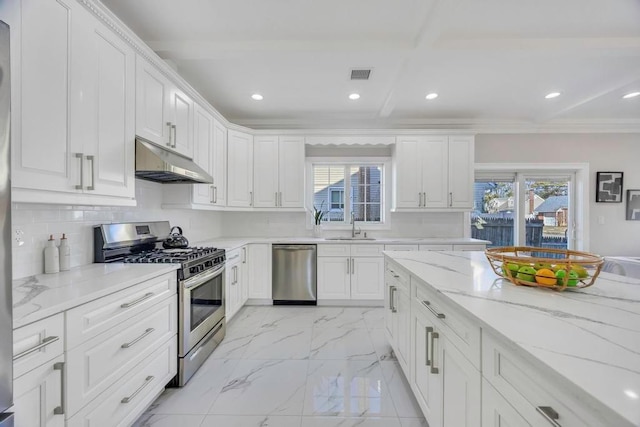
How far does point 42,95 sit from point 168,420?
195 centimetres

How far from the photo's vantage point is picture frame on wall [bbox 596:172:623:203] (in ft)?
14.4

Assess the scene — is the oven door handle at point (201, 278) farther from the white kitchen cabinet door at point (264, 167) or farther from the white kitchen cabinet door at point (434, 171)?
the white kitchen cabinet door at point (434, 171)

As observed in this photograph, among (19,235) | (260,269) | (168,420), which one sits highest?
(19,235)

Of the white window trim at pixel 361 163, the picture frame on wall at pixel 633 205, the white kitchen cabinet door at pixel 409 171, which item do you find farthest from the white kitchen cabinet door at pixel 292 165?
the picture frame on wall at pixel 633 205

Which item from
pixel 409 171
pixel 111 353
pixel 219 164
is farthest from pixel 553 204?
pixel 111 353

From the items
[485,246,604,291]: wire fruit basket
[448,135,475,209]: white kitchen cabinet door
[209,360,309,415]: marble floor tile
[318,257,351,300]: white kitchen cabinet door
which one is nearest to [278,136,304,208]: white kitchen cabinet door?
[318,257,351,300]: white kitchen cabinet door

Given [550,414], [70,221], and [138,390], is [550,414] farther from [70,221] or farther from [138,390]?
[70,221]

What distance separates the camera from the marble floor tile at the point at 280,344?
2.52 metres

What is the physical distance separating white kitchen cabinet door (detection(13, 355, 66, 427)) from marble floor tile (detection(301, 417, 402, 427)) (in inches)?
48.9

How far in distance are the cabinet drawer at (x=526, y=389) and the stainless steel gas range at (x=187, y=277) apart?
1912 millimetres

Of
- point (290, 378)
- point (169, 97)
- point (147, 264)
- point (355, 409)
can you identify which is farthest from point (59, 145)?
point (355, 409)

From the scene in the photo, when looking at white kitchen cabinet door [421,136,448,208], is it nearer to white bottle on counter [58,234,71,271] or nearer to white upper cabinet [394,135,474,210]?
white upper cabinet [394,135,474,210]

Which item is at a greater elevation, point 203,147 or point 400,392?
point 203,147

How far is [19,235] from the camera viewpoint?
4.94 ft
